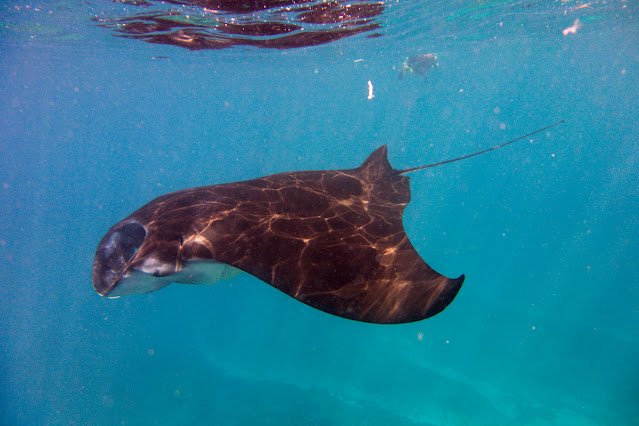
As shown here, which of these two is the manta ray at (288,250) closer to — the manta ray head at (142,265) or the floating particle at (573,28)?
the manta ray head at (142,265)

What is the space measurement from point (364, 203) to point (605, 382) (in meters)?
16.5

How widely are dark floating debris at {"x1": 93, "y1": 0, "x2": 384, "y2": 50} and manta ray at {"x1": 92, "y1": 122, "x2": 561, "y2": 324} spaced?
9571 millimetres

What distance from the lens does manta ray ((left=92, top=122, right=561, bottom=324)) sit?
9.71 ft

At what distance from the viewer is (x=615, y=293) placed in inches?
937

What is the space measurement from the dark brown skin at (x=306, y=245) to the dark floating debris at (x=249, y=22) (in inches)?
369

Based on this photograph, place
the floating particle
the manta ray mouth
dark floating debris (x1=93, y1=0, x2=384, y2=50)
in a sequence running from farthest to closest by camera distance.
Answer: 1. the floating particle
2. dark floating debris (x1=93, y1=0, x2=384, y2=50)
3. the manta ray mouth

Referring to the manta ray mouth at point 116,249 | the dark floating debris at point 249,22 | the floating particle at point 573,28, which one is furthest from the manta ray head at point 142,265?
the floating particle at point 573,28

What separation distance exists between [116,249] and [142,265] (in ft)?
4.01

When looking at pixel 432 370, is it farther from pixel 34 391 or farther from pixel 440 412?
pixel 34 391

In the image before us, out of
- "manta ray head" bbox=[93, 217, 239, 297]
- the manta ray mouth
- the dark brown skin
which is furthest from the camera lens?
the manta ray mouth

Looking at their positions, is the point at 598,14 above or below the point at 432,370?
above

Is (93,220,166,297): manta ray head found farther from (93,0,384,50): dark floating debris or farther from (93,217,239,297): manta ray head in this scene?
(93,0,384,50): dark floating debris

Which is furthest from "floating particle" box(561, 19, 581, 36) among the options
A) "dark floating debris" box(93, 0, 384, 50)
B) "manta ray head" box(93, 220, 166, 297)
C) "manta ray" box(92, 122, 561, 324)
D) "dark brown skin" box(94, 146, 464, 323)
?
"manta ray head" box(93, 220, 166, 297)

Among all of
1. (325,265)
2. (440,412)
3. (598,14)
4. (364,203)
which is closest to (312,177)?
(364,203)
